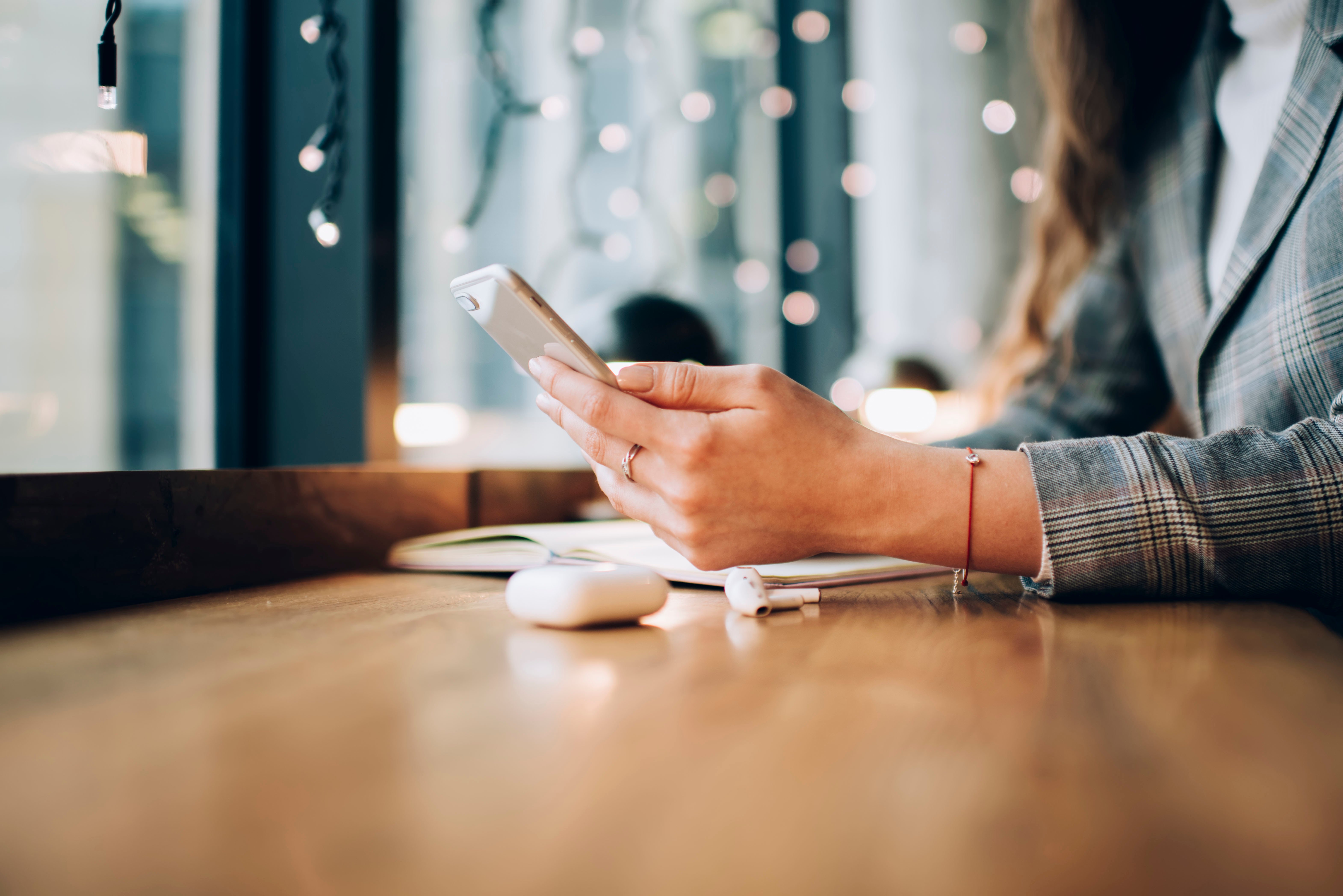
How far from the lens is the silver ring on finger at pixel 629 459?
481 millimetres

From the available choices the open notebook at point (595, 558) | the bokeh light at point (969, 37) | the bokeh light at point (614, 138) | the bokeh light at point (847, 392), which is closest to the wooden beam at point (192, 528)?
the open notebook at point (595, 558)

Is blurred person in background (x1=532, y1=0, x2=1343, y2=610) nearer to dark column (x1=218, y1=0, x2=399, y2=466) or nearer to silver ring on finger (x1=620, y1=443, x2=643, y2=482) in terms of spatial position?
silver ring on finger (x1=620, y1=443, x2=643, y2=482)

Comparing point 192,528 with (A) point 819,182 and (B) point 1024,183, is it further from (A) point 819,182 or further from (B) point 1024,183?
(B) point 1024,183

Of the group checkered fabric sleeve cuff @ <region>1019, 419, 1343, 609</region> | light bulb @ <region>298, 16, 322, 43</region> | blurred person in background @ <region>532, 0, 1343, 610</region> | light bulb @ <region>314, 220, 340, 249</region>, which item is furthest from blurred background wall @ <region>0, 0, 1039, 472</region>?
checkered fabric sleeve cuff @ <region>1019, 419, 1343, 609</region>

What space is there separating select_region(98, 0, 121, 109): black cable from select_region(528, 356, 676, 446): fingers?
0.33 meters

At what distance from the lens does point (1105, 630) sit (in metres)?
0.38

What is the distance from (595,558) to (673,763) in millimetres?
360

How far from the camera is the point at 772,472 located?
1.46 ft

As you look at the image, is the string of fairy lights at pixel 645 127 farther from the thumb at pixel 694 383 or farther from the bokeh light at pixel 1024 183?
the thumb at pixel 694 383

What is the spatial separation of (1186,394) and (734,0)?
1.93 m

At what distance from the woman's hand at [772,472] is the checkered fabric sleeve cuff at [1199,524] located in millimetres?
25

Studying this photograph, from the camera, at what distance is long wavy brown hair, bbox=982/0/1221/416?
0.93 metres

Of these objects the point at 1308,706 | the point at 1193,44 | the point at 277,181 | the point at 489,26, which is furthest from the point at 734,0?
the point at 1308,706

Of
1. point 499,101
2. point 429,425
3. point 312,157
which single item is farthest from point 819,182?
point 312,157
